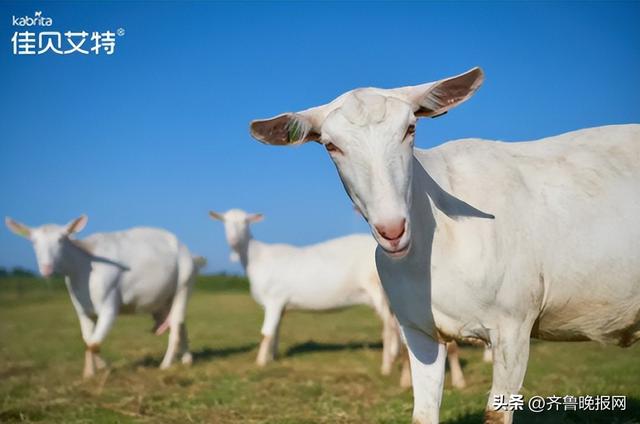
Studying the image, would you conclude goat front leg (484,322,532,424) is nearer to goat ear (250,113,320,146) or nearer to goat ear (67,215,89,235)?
goat ear (250,113,320,146)

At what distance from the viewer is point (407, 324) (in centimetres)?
464

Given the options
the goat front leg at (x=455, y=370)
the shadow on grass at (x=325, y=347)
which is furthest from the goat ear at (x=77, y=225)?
the goat front leg at (x=455, y=370)

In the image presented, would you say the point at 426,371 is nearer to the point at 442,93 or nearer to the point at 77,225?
the point at 442,93

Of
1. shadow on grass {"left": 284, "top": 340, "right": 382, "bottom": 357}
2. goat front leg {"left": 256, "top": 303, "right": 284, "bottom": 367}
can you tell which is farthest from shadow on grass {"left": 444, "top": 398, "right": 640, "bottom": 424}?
shadow on grass {"left": 284, "top": 340, "right": 382, "bottom": 357}

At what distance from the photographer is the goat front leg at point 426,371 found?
468cm

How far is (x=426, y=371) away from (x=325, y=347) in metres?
10.8

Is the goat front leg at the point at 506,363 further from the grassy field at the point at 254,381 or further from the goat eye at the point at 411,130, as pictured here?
the grassy field at the point at 254,381

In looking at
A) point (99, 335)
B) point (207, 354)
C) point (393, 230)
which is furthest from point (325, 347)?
point (393, 230)

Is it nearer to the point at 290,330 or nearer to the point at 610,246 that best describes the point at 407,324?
the point at 610,246

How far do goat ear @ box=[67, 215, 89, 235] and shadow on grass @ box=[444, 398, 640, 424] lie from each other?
842 centimetres

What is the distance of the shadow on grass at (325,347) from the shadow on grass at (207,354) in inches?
42.0

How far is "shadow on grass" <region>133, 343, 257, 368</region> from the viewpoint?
13.5m

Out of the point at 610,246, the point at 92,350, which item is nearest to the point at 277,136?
the point at 610,246

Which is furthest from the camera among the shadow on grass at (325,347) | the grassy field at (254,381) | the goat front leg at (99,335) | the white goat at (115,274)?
the shadow on grass at (325,347)
